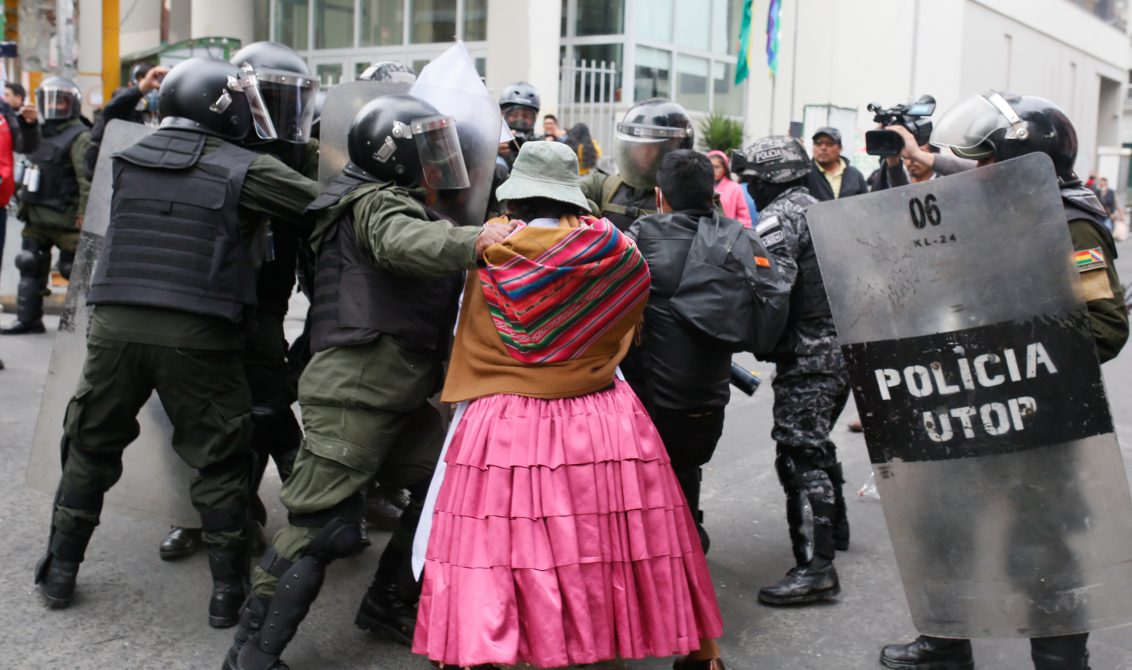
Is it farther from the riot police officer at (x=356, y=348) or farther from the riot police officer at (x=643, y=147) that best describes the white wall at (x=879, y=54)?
the riot police officer at (x=356, y=348)

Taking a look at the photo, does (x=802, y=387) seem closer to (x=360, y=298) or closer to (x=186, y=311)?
(x=360, y=298)

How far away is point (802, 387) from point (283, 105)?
218cm

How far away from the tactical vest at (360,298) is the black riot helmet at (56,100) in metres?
5.92

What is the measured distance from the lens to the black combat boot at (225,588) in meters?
3.80

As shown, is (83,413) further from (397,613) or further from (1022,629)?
(1022,629)

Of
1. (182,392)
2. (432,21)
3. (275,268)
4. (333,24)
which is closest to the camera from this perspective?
(182,392)

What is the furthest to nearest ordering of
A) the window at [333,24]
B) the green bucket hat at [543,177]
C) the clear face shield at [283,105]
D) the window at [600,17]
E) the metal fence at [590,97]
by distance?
the window at [333,24]
the window at [600,17]
the metal fence at [590,97]
the clear face shield at [283,105]
the green bucket hat at [543,177]

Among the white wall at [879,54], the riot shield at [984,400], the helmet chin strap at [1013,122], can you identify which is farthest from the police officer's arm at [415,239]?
the white wall at [879,54]

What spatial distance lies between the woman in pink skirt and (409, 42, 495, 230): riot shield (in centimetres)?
46

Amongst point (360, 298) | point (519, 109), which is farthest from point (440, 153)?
point (519, 109)

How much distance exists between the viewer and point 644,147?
4.80m

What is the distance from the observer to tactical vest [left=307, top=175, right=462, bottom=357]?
3.31 m

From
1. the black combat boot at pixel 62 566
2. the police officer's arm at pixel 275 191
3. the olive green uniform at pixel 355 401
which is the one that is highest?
the police officer's arm at pixel 275 191

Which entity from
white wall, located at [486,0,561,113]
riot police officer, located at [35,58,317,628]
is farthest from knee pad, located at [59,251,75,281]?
white wall, located at [486,0,561,113]
